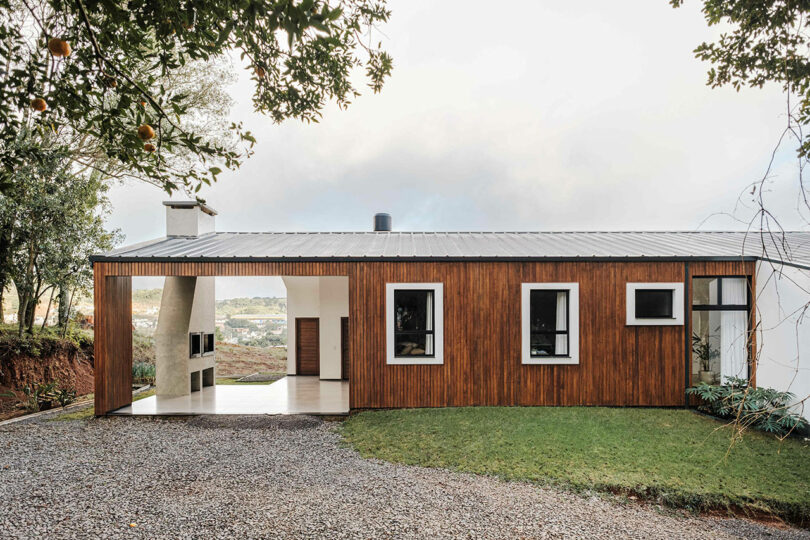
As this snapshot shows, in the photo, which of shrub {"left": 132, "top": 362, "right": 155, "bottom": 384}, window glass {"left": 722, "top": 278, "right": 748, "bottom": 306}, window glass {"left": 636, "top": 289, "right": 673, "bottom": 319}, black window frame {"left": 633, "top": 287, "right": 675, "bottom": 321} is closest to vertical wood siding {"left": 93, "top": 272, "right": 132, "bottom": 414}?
shrub {"left": 132, "top": 362, "right": 155, "bottom": 384}

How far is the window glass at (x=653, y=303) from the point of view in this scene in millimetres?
7887

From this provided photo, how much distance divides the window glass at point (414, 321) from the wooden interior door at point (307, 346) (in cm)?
544

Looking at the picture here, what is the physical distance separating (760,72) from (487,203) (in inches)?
685

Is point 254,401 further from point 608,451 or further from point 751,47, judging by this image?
point 751,47

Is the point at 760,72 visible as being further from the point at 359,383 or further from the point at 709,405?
the point at 359,383

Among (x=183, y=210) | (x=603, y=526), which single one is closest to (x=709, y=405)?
(x=603, y=526)

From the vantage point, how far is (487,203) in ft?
73.1

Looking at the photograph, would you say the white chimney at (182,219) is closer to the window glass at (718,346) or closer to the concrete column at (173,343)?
the concrete column at (173,343)

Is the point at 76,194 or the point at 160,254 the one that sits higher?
the point at 76,194

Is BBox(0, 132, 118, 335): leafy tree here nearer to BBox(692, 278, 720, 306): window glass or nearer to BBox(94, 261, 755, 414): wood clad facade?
BBox(94, 261, 755, 414): wood clad facade

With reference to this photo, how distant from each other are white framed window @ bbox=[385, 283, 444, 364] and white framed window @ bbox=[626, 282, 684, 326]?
3273mm

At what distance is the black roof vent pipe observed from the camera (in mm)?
12711

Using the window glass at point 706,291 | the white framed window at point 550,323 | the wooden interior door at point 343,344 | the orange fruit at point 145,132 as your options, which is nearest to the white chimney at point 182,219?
the wooden interior door at point 343,344

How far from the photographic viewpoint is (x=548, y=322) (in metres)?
7.90
